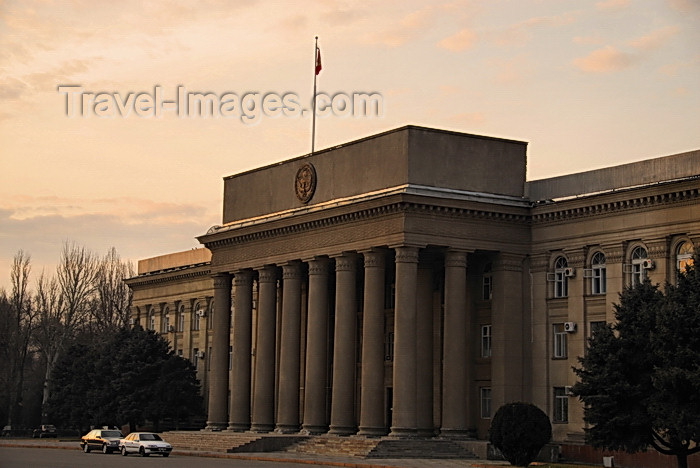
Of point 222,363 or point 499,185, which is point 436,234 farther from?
point 222,363

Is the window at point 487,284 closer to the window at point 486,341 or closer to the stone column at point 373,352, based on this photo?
the window at point 486,341

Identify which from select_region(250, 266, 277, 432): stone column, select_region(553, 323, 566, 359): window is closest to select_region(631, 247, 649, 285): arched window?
select_region(553, 323, 566, 359): window

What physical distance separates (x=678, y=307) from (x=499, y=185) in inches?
653

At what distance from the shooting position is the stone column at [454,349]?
48156mm

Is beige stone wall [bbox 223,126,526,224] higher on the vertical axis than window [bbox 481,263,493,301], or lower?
higher

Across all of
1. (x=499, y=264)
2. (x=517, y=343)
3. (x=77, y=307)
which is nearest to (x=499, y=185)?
(x=499, y=264)

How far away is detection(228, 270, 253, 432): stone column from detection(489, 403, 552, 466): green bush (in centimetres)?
1970

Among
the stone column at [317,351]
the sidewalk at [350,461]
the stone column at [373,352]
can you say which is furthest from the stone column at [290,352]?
the stone column at [373,352]

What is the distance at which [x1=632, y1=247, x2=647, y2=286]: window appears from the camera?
4553 cm

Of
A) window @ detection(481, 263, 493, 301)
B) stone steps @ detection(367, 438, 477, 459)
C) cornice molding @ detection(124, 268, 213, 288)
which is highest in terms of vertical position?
cornice molding @ detection(124, 268, 213, 288)

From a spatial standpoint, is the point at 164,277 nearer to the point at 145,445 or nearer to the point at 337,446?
the point at 145,445

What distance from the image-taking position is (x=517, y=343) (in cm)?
4944

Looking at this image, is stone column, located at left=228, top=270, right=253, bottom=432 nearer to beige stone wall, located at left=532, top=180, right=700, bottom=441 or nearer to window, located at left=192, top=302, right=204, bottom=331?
window, located at left=192, top=302, right=204, bottom=331

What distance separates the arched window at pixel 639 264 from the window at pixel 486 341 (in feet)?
24.4
